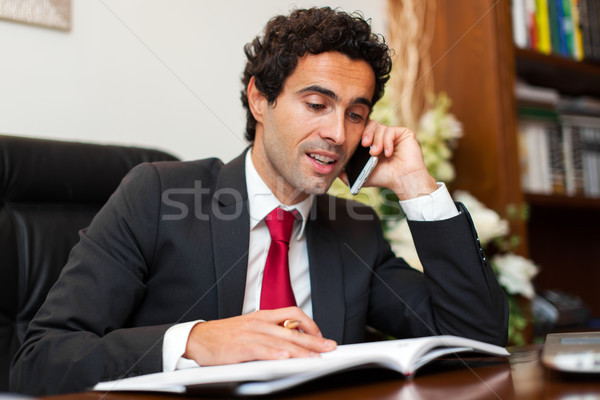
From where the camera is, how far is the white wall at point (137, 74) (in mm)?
1438

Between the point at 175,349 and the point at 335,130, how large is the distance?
0.62 m

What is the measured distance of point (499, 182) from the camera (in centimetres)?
192

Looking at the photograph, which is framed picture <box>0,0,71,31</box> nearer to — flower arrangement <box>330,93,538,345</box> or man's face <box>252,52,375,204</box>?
man's face <box>252,52,375,204</box>

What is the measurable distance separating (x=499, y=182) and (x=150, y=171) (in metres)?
1.28

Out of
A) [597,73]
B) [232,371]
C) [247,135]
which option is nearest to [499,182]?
[597,73]

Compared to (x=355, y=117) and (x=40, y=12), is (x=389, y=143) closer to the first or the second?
(x=355, y=117)

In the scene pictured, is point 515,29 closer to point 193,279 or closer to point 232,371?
point 193,279

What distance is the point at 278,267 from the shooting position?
1.18m

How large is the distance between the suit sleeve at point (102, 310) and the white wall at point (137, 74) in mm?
472

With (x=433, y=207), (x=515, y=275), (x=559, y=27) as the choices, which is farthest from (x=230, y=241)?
(x=559, y=27)

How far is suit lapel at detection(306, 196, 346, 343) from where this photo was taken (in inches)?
46.8

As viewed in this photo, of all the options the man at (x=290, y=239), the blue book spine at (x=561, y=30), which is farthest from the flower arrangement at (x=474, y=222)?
the blue book spine at (x=561, y=30)

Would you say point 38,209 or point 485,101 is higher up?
point 485,101

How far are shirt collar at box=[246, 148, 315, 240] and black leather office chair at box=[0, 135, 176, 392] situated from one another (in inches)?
11.9
